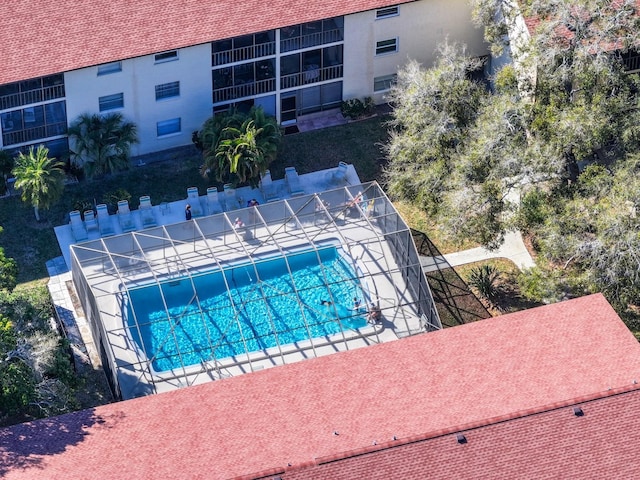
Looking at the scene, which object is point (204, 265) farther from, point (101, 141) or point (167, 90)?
point (167, 90)

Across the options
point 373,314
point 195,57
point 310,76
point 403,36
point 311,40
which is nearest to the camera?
point 373,314

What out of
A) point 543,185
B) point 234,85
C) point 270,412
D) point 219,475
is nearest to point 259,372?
point 270,412

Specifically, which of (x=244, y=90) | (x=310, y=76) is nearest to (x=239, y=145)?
(x=244, y=90)

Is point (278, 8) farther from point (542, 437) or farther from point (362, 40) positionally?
point (542, 437)

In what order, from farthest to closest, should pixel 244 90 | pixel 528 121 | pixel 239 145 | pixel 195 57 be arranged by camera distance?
pixel 244 90
pixel 195 57
pixel 239 145
pixel 528 121

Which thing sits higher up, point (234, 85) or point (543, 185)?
point (234, 85)

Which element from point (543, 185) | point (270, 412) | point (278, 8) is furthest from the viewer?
point (278, 8)

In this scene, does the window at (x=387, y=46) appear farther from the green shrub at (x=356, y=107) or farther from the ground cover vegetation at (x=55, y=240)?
the ground cover vegetation at (x=55, y=240)

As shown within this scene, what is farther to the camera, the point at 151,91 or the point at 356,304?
the point at 151,91
